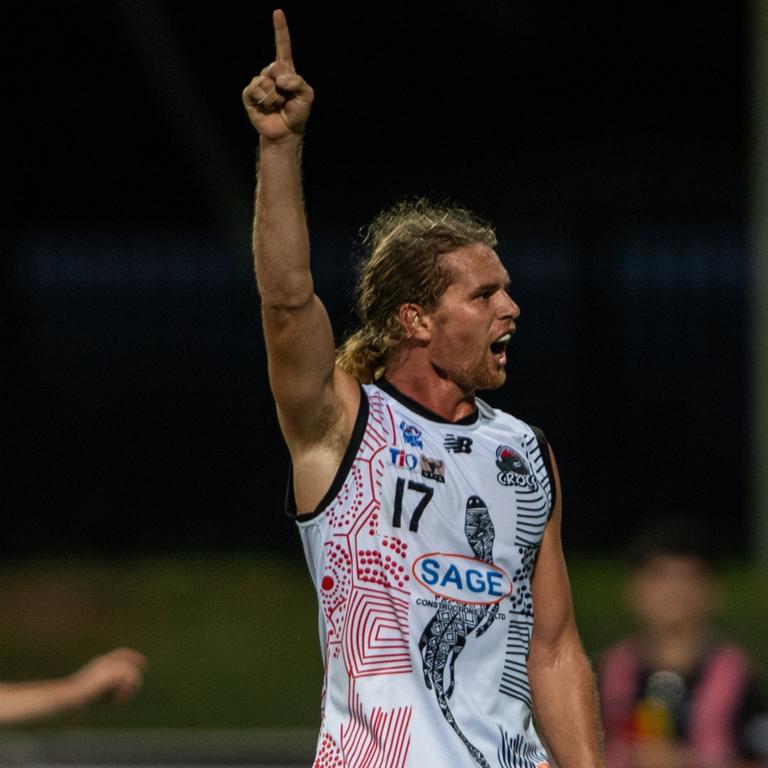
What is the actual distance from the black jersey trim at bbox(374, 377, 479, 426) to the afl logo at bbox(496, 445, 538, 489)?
0.11 metres

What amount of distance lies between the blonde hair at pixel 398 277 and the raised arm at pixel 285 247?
425 mm

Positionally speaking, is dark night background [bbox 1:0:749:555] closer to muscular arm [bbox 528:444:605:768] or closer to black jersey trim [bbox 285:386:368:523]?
muscular arm [bbox 528:444:605:768]

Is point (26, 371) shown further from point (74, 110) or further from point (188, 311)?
point (74, 110)

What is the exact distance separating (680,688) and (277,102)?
113 inches

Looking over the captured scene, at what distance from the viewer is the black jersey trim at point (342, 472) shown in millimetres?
4211

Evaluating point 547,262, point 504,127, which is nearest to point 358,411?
point 547,262

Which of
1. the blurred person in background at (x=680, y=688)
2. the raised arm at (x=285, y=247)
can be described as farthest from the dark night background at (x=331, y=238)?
the raised arm at (x=285, y=247)

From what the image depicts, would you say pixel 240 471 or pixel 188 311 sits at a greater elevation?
pixel 188 311

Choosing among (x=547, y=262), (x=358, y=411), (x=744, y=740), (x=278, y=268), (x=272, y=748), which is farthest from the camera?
(x=547, y=262)

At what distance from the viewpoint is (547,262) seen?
15953mm

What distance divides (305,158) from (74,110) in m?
2.62

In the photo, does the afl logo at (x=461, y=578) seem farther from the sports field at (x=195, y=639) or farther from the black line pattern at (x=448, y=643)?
the sports field at (x=195, y=639)

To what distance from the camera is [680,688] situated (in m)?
6.12

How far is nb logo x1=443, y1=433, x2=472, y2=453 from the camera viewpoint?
438cm
